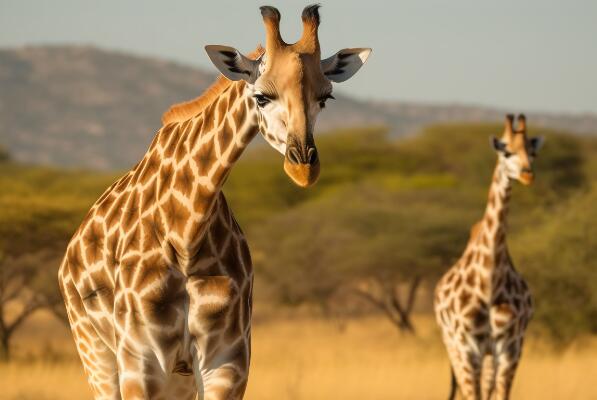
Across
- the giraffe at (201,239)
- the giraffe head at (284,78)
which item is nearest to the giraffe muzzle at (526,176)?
the giraffe at (201,239)

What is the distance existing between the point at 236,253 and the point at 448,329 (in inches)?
200

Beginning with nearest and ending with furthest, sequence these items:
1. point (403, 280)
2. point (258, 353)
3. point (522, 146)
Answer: point (522, 146), point (258, 353), point (403, 280)

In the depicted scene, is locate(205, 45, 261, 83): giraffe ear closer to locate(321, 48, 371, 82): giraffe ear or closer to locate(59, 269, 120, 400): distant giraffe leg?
locate(321, 48, 371, 82): giraffe ear

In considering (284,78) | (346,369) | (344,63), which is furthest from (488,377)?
(284,78)

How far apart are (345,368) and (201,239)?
9.97 metres

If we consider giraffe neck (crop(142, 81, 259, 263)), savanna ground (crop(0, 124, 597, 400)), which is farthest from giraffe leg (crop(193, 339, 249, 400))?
savanna ground (crop(0, 124, 597, 400))

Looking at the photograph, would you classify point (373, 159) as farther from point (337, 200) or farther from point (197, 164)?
point (197, 164)

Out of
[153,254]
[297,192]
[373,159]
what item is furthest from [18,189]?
[373,159]

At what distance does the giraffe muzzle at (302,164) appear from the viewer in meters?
3.88

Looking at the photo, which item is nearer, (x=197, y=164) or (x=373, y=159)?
(x=197, y=164)

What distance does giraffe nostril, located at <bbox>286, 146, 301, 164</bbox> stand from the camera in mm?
3898

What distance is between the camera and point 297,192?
114ft

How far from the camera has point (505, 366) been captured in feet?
29.9

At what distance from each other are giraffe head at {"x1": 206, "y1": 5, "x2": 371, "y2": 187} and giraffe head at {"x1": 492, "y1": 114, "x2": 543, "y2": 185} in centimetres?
523
